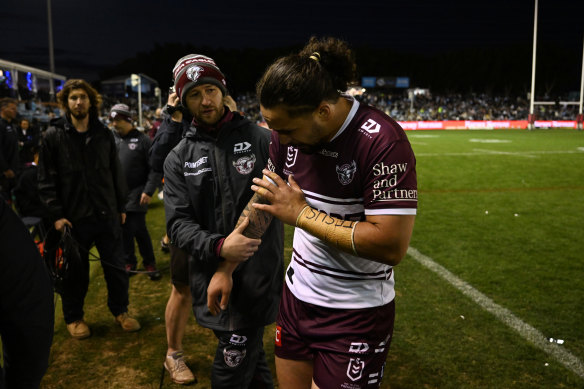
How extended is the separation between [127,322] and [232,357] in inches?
83.1

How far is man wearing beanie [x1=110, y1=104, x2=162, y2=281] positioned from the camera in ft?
19.0

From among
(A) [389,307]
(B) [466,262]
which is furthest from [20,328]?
(B) [466,262]

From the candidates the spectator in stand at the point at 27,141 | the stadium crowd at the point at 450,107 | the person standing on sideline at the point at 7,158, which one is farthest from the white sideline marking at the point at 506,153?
the stadium crowd at the point at 450,107

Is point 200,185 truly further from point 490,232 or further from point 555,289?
point 490,232

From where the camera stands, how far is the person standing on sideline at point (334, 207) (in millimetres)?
1734

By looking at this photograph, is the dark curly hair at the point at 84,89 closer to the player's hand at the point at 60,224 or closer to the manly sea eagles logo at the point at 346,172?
the player's hand at the point at 60,224

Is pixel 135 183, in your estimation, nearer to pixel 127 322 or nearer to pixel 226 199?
pixel 127 322

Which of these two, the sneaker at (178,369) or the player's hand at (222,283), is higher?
the player's hand at (222,283)

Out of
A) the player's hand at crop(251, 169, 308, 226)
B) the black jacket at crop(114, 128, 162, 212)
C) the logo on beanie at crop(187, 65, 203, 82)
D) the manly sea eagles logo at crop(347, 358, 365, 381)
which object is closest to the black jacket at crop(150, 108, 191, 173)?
the black jacket at crop(114, 128, 162, 212)

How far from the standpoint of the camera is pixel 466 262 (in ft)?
19.9

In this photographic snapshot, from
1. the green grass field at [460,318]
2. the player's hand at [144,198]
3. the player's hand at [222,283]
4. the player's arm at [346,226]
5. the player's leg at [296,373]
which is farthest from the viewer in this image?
the player's hand at [144,198]

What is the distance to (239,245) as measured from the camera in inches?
86.4

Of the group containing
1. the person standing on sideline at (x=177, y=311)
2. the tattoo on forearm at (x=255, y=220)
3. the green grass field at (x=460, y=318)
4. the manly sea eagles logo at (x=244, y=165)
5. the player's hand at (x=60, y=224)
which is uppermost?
the manly sea eagles logo at (x=244, y=165)

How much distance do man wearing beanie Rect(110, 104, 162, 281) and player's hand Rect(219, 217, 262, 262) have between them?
373cm
